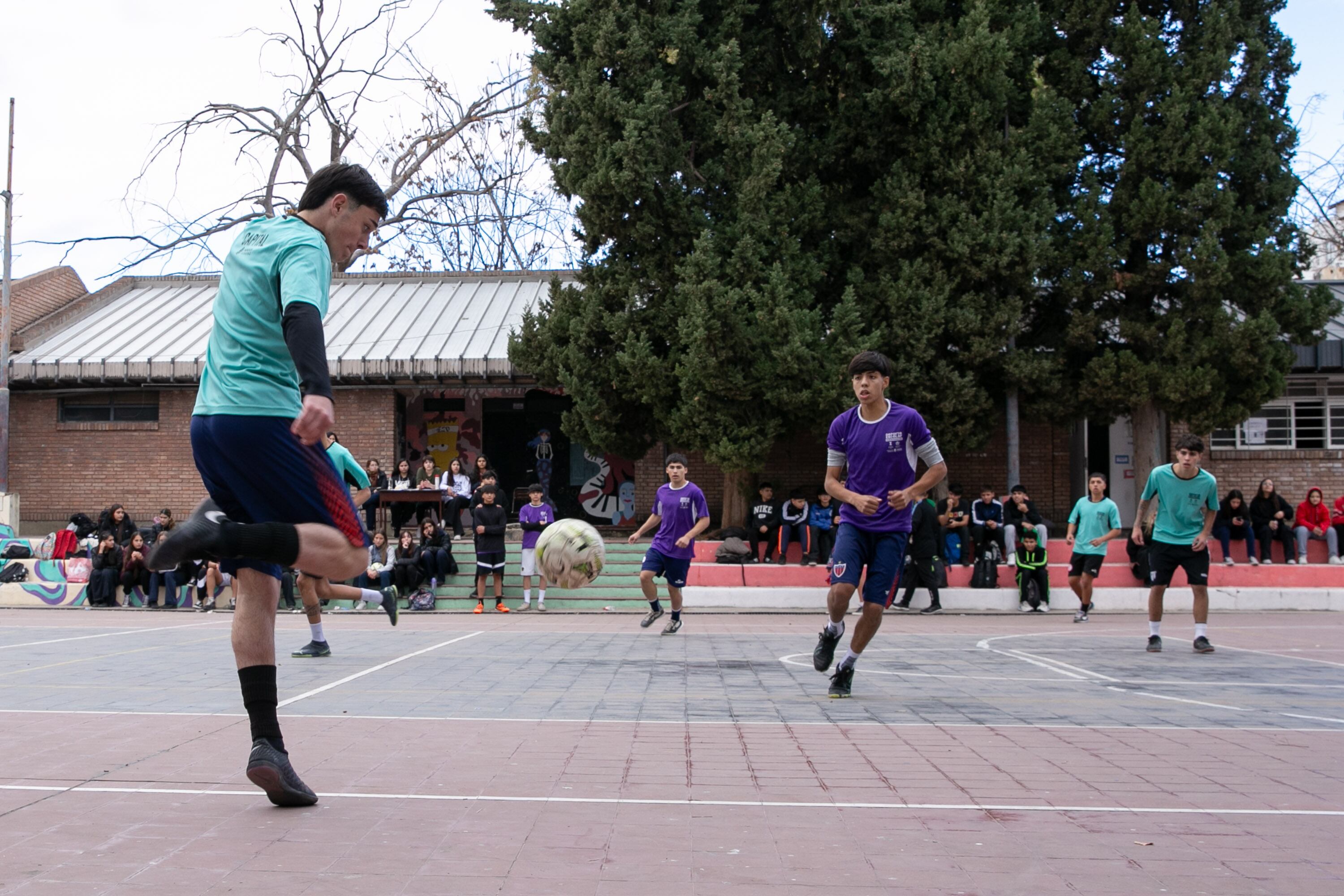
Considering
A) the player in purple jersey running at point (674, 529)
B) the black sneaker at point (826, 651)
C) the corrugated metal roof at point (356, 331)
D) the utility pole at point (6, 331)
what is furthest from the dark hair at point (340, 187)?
the utility pole at point (6, 331)

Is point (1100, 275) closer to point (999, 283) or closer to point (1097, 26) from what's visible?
point (999, 283)

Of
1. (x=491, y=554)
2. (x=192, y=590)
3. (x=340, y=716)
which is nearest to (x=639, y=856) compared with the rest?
(x=340, y=716)

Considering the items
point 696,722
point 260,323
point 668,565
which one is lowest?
point 696,722

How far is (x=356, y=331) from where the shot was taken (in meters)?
26.7

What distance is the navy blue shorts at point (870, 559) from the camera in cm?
742

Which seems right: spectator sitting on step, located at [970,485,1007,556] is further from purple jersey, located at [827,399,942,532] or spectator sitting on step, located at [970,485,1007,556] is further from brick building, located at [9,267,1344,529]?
purple jersey, located at [827,399,942,532]

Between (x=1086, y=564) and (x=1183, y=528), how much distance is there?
4997mm

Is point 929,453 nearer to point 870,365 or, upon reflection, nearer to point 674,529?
point 870,365

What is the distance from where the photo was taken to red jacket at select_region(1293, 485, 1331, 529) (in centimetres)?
2092

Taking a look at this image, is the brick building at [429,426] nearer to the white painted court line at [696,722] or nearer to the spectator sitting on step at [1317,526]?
the spectator sitting on step at [1317,526]

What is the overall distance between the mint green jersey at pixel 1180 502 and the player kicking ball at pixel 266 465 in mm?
8881

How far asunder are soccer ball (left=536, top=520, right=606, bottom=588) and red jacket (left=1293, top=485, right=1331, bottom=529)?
17.5m

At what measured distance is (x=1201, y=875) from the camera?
135 inches

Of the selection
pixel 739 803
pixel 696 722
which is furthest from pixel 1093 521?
pixel 739 803
